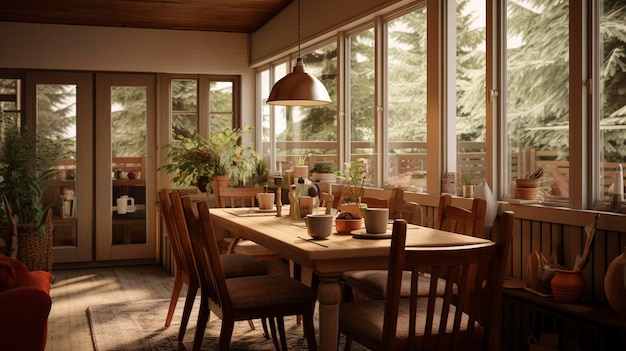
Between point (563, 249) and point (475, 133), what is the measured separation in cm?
104

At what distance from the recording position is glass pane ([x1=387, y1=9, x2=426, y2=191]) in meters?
4.57

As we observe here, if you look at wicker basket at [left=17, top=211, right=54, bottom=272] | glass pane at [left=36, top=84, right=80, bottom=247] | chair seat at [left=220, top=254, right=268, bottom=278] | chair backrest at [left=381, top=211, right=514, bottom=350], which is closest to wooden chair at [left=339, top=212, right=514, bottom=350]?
chair backrest at [left=381, top=211, right=514, bottom=350]

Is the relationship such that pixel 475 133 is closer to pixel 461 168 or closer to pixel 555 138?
pixel 461 168

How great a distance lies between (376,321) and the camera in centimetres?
265

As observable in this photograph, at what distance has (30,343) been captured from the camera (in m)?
2.54

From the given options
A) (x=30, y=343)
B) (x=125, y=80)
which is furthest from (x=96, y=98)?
(x=30, y=343)

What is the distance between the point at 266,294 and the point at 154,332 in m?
1.52

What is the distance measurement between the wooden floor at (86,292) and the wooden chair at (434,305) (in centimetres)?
224

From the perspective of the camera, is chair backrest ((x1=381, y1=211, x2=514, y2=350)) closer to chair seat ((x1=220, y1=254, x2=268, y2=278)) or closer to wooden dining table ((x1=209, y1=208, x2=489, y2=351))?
wooden dining table ((x1=209, y1=208, x2=489, y2=351))

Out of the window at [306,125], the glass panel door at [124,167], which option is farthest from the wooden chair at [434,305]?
the glass panel door at [124,167]

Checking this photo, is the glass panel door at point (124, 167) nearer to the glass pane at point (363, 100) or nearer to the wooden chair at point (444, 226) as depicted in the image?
the glass pane at point (363, 100)

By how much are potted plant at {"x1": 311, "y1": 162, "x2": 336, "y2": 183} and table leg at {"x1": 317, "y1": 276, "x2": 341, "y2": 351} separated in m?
3.07

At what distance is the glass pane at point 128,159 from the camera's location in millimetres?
7535

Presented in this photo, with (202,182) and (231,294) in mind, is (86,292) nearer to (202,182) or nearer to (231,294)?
(202,182)
